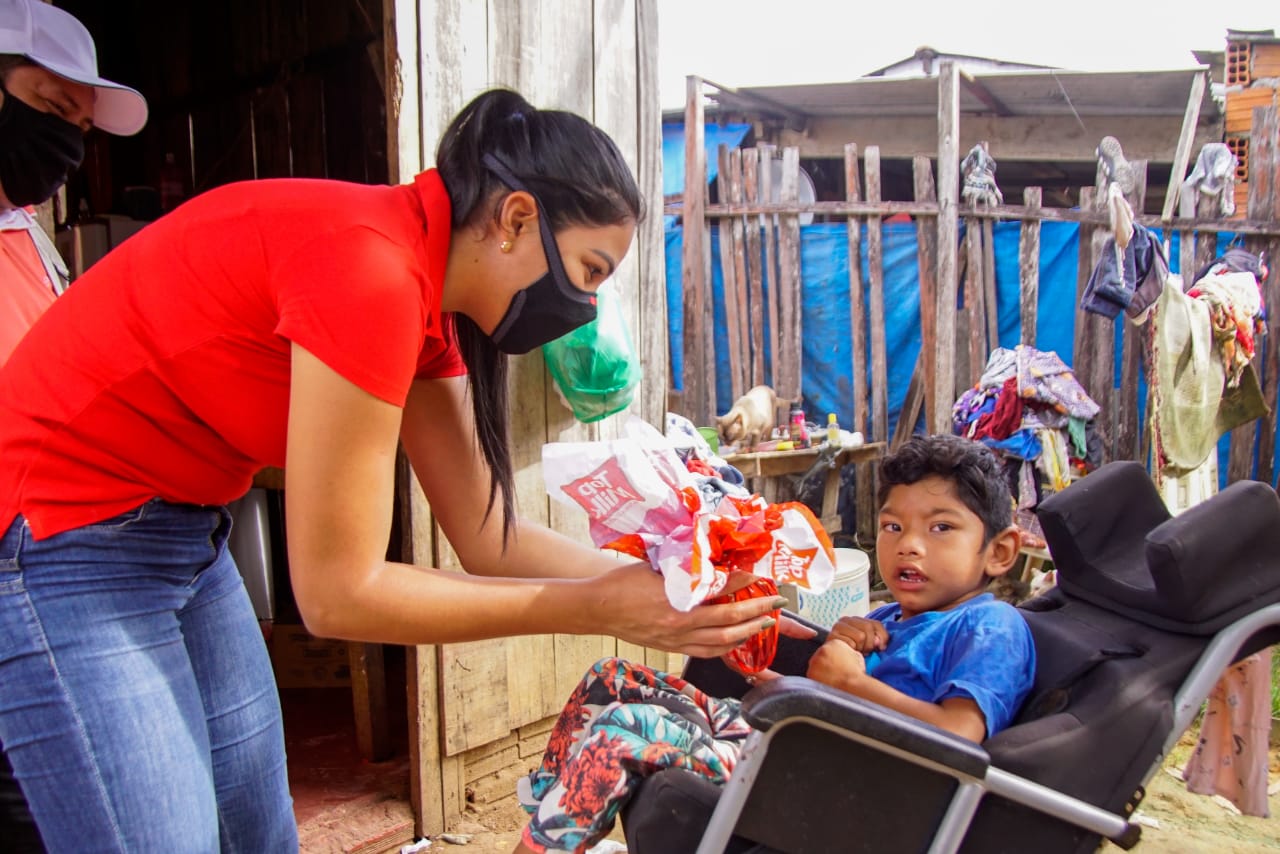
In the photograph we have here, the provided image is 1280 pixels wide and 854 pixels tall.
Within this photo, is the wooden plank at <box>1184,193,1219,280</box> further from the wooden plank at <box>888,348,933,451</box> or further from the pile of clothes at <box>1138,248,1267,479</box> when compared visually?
the wooden plank at <box>888,348,933,451</box>

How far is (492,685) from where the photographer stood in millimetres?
3221

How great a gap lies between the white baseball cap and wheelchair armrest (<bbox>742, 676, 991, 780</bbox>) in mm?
1902

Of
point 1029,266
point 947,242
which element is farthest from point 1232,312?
point 947,242

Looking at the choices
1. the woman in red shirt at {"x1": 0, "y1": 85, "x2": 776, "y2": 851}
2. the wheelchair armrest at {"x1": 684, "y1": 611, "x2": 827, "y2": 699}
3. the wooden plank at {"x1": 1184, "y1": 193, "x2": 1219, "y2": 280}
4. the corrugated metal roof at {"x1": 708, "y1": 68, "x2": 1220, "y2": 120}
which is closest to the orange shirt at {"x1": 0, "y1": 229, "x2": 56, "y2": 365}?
the woman in red shirt at {"x1": 0, "y1": 85, "x2": 776, "y2": 851}

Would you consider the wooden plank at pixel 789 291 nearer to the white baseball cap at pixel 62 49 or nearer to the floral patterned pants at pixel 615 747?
the floral patterned pants at pixel 615 747

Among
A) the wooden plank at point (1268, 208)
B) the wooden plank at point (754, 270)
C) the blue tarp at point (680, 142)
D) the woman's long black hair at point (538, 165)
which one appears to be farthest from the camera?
the blue tarp at point (680, 142)

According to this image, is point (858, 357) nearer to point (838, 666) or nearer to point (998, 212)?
point (998, 212)

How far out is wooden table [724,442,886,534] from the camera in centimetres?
579

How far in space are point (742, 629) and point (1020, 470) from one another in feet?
14.4

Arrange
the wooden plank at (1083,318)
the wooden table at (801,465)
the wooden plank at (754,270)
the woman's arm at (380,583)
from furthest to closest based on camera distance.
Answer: the wooden plank at (754,270), the wooden plank at (1083,318), the wooden table at (801,465), the woman's arm at (380,583)

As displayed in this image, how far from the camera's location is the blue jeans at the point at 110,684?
4.18 ft

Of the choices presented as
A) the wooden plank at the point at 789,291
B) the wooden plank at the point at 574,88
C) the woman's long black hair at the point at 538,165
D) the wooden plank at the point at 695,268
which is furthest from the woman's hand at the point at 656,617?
the wooden plank at the point at 695,268

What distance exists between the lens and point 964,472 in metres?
2.24

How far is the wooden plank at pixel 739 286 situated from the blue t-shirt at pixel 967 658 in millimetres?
5519
